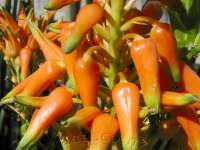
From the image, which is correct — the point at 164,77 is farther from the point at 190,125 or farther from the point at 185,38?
the point at 185,38

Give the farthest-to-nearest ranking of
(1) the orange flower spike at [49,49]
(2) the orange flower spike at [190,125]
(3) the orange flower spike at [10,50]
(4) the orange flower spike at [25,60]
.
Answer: (3) the orange flower spike at [10,50]
(4) the orange flower spike at [25,60]
(1) the orange flower spike at [49,49]
(2) the orange flower spike at [190,125]

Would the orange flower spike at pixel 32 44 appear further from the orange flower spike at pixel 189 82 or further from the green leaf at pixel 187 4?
the orange flower spike at pixel 189 82

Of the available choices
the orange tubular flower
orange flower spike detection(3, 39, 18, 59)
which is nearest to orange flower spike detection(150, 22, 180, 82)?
the orange tubular flower

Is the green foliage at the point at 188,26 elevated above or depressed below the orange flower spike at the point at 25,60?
above

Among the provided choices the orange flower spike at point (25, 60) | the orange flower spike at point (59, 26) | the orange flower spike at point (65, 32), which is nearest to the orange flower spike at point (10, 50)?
the orange flower spike at point (25, 60)

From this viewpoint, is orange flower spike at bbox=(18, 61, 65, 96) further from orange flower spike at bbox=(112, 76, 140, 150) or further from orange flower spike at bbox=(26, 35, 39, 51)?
orange flower spike at bbox=(26, 35, 39, 51)

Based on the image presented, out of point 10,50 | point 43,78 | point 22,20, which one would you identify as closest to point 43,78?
point 43,78
